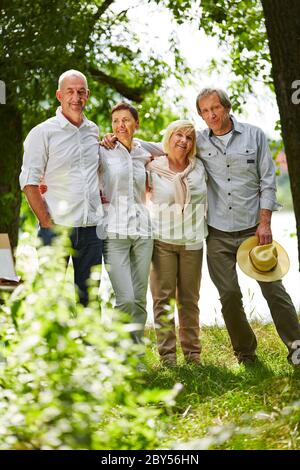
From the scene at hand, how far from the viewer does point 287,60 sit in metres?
5.36

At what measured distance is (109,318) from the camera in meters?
3.65

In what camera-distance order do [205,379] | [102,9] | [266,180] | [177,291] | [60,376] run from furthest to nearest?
[102,9] → [177,291] → [266,180] → [205,379] → [60,376]

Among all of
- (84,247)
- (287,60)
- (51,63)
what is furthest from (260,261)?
(51,63)

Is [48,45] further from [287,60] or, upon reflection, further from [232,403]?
[232,403]

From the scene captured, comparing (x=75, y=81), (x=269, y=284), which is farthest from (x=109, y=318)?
(x=269, y=284)

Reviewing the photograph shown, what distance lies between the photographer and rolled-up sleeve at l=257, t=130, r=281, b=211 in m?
5.81

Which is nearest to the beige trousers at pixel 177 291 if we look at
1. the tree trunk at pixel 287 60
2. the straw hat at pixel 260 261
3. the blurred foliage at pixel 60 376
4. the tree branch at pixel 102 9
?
the straw hat at pixel 260 261

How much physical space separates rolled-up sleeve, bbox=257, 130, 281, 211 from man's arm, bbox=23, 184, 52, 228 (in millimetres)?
1344

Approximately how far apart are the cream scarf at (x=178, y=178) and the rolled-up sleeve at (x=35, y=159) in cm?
70

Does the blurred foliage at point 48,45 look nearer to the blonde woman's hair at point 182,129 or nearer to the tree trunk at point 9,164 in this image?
the tree trunk at point 9,164

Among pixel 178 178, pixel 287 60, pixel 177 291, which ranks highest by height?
pixel 287 60

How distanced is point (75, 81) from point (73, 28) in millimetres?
3696

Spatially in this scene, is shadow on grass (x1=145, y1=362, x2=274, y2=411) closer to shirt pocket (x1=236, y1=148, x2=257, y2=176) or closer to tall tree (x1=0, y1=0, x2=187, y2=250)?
shirt pocket (x1=236, y1=148, x2=257, y2=176)

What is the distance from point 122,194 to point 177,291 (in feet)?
2.72
